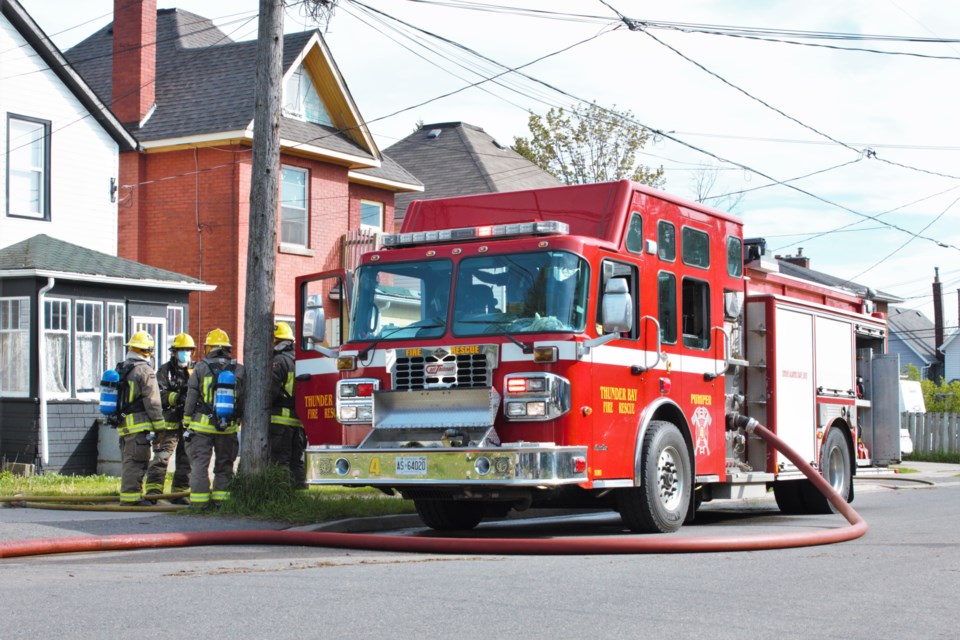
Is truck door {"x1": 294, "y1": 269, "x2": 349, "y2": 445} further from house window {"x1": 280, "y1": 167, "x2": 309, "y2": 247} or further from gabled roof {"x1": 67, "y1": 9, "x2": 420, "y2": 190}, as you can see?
house window {"x1": 280, "y1": 167, "x2": 309, "y2": 247}

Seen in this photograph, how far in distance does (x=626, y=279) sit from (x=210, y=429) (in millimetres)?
4448

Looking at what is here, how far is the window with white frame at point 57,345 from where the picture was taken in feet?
58.6

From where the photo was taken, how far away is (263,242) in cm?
1211

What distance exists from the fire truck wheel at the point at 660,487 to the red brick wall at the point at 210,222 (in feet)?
43.1

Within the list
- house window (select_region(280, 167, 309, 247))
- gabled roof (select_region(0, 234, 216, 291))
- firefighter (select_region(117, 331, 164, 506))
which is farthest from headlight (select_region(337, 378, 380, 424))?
house window (select_region(280, 167, 309, 247))

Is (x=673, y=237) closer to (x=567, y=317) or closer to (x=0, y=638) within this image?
(x=567, y=317)

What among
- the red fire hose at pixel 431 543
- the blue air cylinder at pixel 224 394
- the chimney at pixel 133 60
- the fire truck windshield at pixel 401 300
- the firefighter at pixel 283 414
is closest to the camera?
the red fire hose at pixel 431 543

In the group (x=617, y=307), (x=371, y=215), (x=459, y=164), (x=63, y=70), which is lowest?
(x=617, y=307)

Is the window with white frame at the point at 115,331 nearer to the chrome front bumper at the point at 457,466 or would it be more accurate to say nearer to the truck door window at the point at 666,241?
the chrome front bumper at the point at 457,466

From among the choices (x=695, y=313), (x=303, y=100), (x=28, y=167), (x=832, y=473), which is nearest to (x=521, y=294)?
(x=695, y=313)

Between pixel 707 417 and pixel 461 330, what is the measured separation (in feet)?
9.48

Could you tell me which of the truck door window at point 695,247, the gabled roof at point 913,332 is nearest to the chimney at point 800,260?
the gabled roof at point 913,332

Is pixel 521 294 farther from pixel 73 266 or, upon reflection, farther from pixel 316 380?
pixel 73 266

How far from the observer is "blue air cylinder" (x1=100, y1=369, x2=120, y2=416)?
43.0 ft
